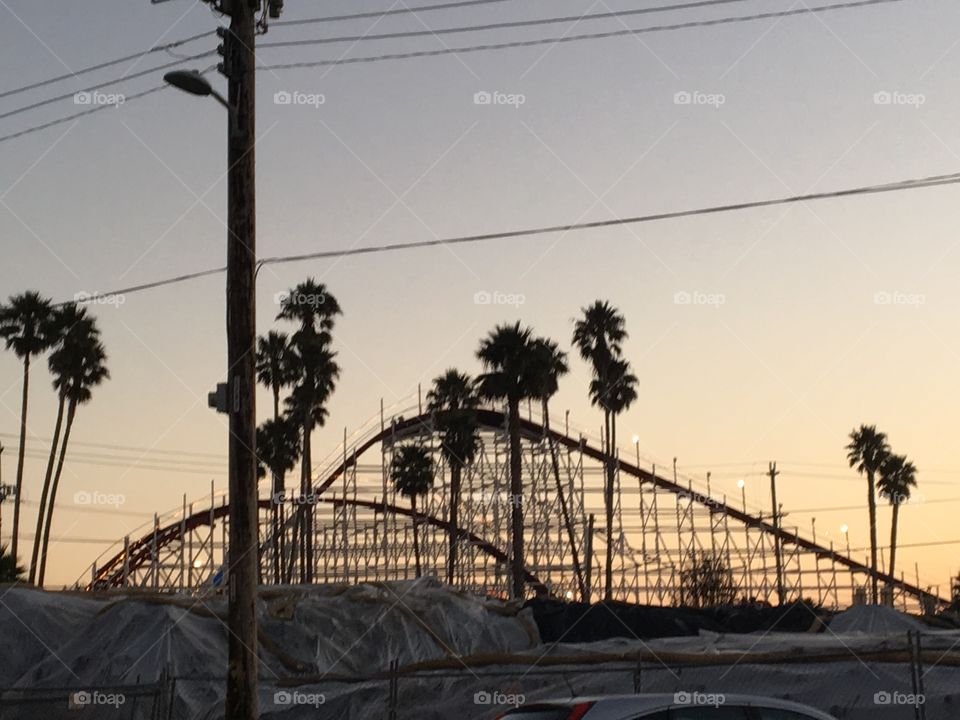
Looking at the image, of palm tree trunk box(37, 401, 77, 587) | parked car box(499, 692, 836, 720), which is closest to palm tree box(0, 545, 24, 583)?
palm tree trunk box(37, 401, 77, 587)

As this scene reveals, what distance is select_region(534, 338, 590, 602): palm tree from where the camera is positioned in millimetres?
51688

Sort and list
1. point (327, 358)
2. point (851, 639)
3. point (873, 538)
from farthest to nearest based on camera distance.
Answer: point (873, 538)
point (327, 358)
point (851, 639)

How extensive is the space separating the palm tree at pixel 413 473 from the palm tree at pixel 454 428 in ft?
3.69

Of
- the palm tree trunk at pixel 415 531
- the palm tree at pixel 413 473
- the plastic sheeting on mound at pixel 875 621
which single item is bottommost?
the plastic sheeting on mound at pixel 875 621

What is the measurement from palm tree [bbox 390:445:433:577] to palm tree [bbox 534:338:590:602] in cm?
605

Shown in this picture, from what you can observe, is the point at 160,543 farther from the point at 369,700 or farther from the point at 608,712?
the point at 608,712

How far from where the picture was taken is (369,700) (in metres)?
17.4

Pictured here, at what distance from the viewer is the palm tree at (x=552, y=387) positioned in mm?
51688

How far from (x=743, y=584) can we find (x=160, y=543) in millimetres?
28063

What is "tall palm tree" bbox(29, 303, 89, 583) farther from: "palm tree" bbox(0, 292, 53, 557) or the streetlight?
the streetlight

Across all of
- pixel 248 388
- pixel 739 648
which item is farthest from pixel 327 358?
pixel 248 388
